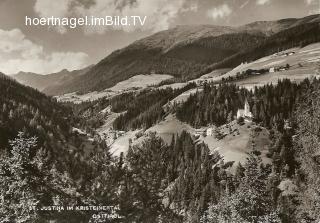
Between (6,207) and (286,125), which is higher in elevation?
(6,207)

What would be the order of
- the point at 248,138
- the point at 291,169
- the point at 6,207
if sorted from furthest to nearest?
the point at 248,138, the point at 291,169, the point at 6,207

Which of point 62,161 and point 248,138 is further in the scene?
point 62,161

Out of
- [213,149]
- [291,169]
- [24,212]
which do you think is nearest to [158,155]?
[213,149]

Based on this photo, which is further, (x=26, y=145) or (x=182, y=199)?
(x=182, y=199)

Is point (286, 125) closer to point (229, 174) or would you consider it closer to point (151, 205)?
point (229, 174)

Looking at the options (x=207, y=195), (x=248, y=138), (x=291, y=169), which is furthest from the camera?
(x=248, y=138)

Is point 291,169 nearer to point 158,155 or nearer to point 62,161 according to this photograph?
point 158,155

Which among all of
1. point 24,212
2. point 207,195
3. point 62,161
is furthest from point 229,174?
point 24,212

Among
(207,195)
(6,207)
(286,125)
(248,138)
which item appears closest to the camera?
(6,207)

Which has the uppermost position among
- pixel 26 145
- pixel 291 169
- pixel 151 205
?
pixel 26 145
